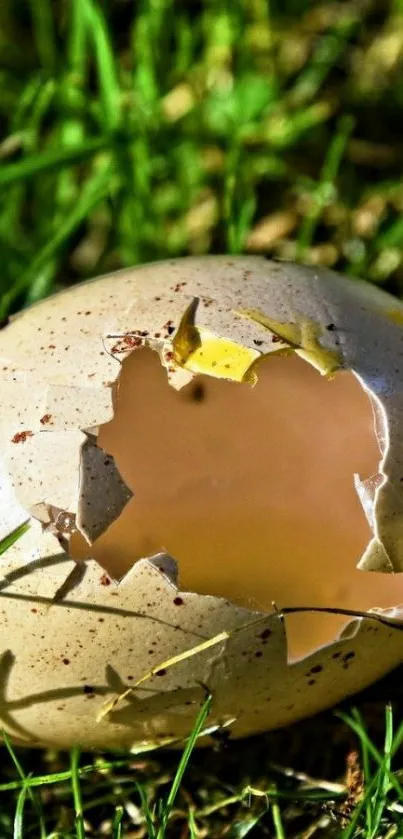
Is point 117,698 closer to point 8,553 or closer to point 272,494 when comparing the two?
point 8,553

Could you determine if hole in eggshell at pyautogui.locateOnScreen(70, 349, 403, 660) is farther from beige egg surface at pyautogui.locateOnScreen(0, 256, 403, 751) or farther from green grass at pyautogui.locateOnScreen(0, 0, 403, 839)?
green grass at pyautogui.locateOnScreen(0, 0, 403, 839)

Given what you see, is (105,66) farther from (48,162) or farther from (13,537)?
(13,537)

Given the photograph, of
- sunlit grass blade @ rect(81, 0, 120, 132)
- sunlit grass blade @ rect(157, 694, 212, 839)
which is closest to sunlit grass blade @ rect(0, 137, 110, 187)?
sunlit grass blade @ rect(81, 0, 120, 132)

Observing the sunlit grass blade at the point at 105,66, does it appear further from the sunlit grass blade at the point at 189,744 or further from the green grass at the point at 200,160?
the sunlit grass blade at the point at 189,744

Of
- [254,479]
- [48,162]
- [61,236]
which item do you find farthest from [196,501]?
[48,162]

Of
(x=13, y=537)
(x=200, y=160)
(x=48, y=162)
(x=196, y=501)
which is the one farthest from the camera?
(x=200, y=160)

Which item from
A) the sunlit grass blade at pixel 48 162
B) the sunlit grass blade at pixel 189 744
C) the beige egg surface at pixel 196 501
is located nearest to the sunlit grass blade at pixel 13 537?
the beige egg surface at pixel 196 501

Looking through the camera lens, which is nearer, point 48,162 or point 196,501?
point 196,501
